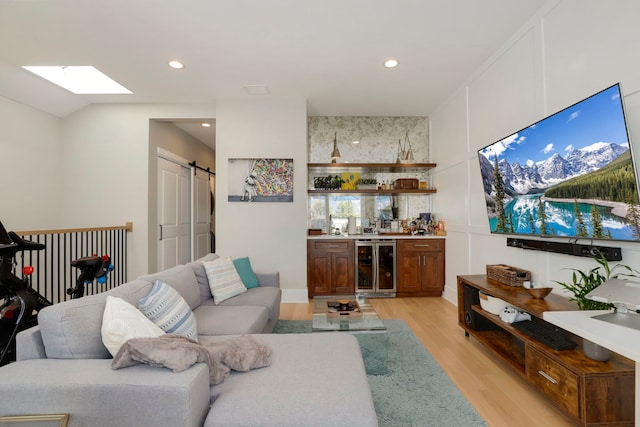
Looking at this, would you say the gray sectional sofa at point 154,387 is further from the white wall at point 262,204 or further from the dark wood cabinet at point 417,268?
the dark wood cabinet at point 417,268

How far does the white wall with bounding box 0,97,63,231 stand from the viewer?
11.3 ft

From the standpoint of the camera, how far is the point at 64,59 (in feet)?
10.1

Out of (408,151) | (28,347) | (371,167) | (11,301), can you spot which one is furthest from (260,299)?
(408,151)

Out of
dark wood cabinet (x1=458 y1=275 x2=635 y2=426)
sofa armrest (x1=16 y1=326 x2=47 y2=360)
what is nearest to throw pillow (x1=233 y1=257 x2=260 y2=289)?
sofa armrest (x1=16 y1=326 x2=47 y2=360)

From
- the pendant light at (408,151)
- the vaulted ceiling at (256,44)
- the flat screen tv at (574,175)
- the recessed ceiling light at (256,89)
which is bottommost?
the flat screen tv at (574,175)

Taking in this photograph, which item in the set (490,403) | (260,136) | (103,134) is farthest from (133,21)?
(490,403)

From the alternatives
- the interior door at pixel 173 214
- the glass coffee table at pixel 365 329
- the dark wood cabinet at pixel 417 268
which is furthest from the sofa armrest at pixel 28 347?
the dark wood cabinet at pixel 417 268

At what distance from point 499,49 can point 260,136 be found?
9.50ft

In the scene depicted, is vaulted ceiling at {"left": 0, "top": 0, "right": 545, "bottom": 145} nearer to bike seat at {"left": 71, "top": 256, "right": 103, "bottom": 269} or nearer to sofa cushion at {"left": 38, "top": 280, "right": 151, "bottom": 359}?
bike seat at {"left": 71, "top": 256, "right": 103, "bottom": 269}

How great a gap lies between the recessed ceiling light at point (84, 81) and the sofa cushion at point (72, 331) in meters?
3.46

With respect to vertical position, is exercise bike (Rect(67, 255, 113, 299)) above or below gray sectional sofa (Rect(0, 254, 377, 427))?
above

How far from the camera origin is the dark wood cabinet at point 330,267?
4309 mm

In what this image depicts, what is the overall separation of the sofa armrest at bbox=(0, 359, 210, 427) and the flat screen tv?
2.32 meters

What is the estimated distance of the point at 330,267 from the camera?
4.32 meters
